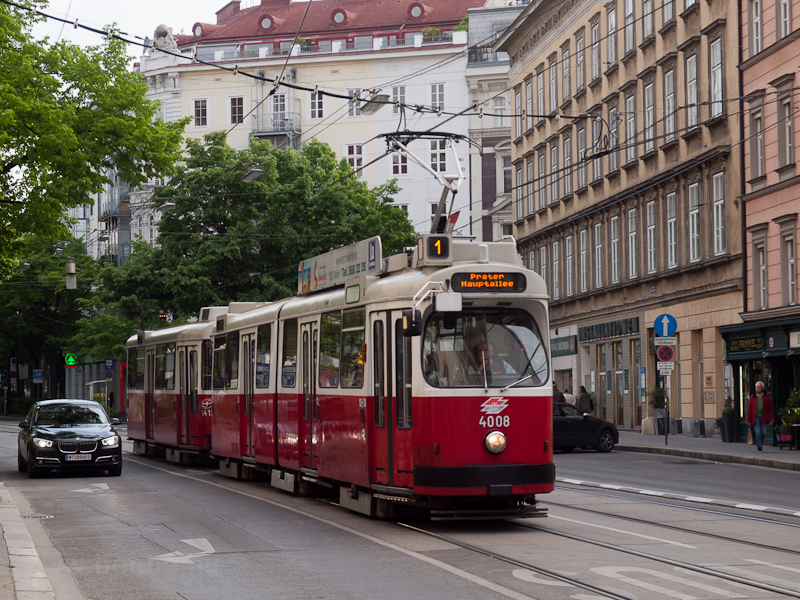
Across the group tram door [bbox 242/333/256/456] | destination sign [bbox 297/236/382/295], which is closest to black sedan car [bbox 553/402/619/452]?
tram door [bbox 242/333/256/456]

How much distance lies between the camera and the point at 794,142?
107 ft

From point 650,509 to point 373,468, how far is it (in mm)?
3939

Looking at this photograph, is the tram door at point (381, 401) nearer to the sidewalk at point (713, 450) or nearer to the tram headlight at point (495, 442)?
the tram headlight at point (495, 442)

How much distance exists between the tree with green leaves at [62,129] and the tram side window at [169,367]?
354 cm

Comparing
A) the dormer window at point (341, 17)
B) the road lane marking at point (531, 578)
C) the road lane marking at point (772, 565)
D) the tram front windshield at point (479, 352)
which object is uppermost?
the dormer window at point (341, 17)

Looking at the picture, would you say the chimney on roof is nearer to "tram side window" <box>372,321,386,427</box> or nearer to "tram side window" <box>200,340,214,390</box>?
"tram side window" <box>200,340,214,390</box>

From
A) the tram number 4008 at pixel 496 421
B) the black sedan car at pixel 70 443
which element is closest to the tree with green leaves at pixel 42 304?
the black sedan car at pixel 70 443

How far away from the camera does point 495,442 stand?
13523 mm

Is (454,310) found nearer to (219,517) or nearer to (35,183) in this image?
(219,517)

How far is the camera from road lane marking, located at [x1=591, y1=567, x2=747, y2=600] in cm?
926

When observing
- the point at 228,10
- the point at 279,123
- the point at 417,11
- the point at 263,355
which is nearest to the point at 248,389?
the point at 263,355

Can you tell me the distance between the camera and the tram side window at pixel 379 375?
14352mm

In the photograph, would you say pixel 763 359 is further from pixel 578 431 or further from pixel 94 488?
pixel 94 488

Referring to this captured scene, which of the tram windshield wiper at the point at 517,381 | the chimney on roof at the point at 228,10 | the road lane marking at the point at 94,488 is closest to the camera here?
the tram windshield wiper at the point at 517,381
